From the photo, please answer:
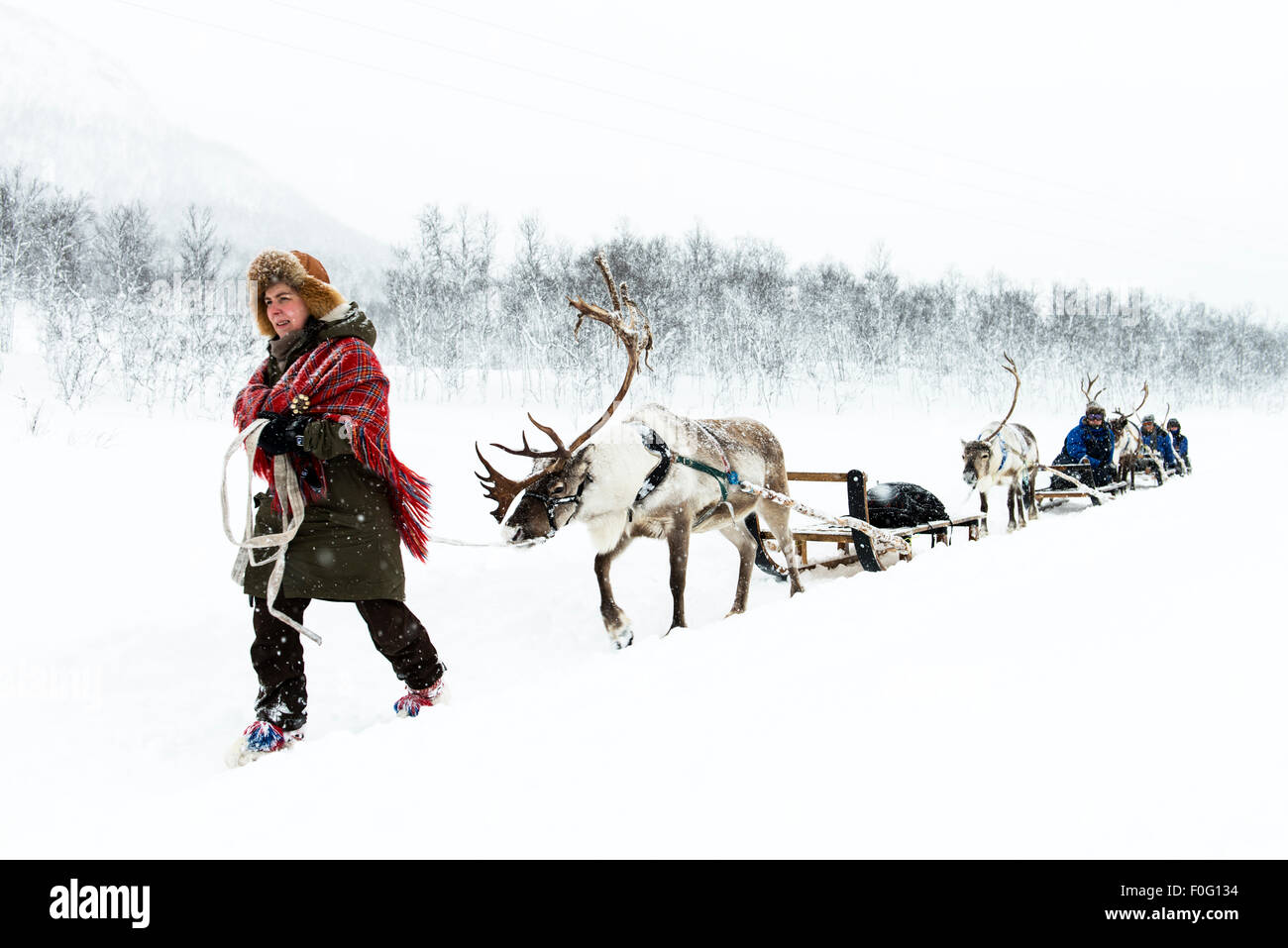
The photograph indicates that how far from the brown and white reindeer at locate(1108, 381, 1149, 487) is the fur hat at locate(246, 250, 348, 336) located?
37.6 ft

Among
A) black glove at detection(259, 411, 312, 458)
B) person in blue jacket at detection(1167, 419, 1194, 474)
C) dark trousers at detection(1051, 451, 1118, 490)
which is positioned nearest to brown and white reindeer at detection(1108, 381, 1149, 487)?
dark trousers at detection(1051, 451, 1118, 490)

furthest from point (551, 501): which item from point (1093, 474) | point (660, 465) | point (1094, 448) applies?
point (1094, 448)

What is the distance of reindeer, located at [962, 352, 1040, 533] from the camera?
26.6 feet

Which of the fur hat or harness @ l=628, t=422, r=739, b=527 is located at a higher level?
the fur hat

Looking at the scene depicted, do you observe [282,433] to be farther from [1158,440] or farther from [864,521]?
[1158,440]

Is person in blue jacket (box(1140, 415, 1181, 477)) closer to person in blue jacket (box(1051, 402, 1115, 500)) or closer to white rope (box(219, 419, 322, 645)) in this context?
person in blue jacket (box(1051, 402, 1115, 500))

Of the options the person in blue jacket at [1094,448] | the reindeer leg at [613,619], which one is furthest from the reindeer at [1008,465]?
the reindeer leg at [613,619]

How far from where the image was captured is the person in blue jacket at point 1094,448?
34.3ft

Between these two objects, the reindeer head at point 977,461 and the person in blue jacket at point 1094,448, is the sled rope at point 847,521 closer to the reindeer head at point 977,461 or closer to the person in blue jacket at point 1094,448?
the reindeer head at point 977,461

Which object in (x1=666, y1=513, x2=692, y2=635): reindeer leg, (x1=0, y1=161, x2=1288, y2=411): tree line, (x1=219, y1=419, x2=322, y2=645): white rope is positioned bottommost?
(x1=666, y1=513, x2=692, y2=635): reindeer leg

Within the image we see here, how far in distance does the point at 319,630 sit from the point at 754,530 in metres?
3.19

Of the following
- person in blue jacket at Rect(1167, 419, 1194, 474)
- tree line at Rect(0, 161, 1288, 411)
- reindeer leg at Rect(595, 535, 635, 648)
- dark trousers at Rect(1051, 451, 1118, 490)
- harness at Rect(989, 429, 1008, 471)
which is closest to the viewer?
reindeer leg at Rect(595, 535, 635, 648)

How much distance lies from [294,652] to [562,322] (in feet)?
82.7

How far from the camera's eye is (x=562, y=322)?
89.6 ft
